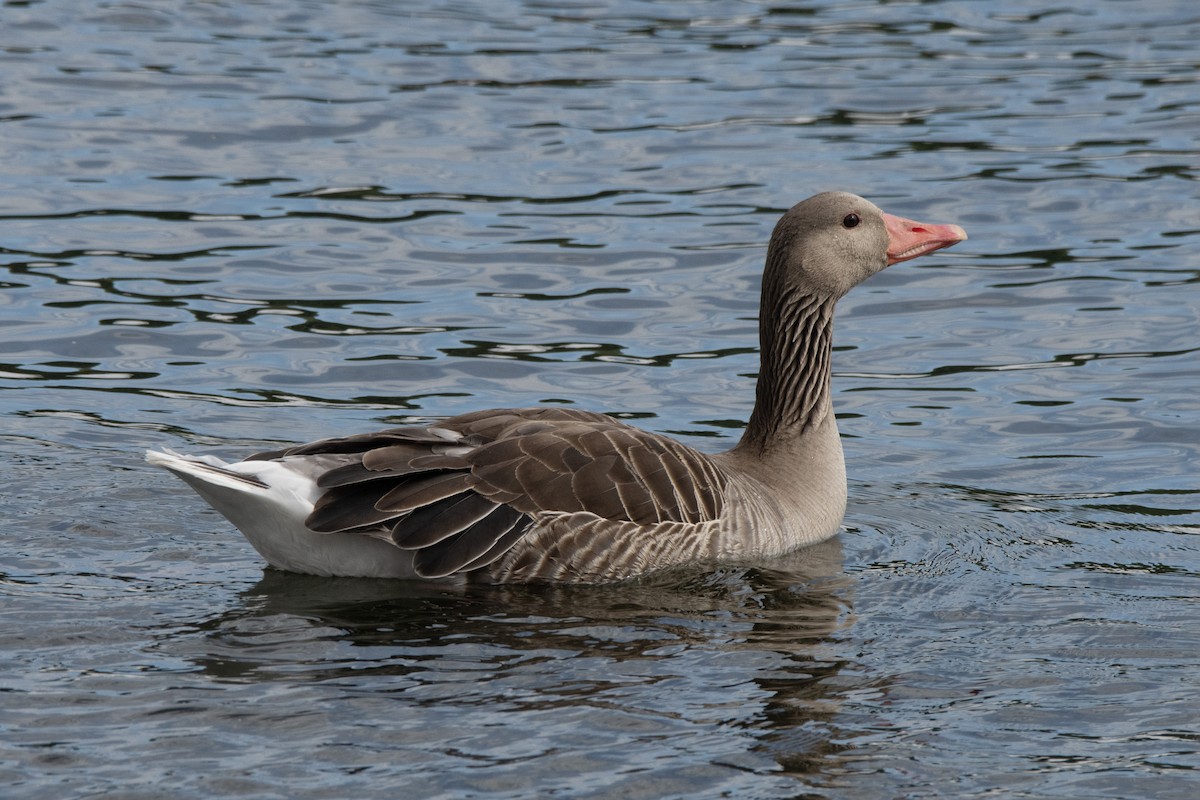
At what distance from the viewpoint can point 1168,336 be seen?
1391 cm

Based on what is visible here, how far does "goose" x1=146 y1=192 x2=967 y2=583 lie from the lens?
8703 mm

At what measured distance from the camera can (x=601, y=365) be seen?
1331cm

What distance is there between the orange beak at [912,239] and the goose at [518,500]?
0.41 metres

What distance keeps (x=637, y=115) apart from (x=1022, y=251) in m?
5.40

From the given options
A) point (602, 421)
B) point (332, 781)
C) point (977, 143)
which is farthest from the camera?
point (977, 143)

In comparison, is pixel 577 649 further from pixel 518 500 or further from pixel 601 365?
pixel 601 365

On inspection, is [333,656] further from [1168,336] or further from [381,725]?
[1168,336]

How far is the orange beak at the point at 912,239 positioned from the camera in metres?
10.4

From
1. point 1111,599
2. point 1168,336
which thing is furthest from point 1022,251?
point 1111,599

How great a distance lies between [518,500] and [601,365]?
443 cm

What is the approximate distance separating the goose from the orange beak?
1.34ft

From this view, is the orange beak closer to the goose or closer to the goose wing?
the goose

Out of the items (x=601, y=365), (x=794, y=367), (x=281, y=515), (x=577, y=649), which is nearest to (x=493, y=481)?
(x=281, y=515)

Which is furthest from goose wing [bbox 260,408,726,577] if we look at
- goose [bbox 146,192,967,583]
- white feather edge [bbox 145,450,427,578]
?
white feather edge [bbox 145,450,427,578]
